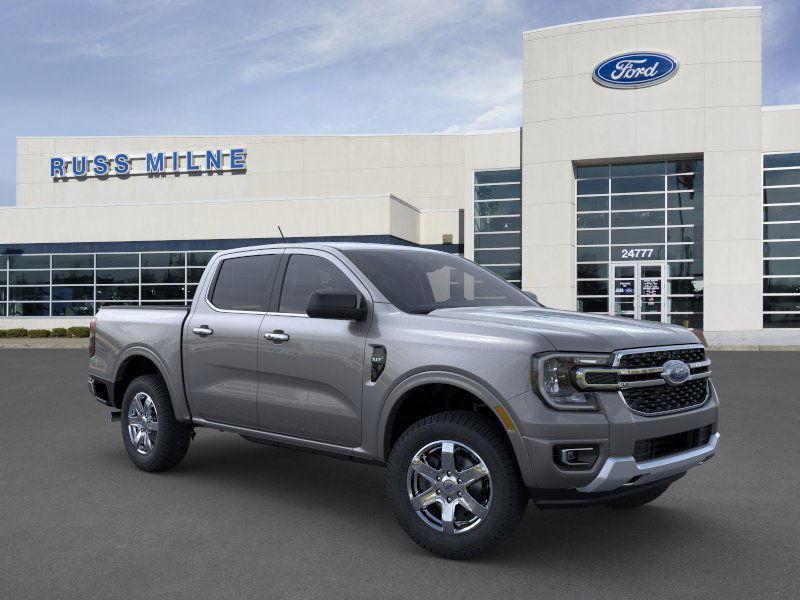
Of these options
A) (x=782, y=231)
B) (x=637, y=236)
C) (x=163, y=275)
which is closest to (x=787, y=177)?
(x=782, y=231)

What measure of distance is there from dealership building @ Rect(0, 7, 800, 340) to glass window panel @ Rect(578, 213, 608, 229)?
0.06m

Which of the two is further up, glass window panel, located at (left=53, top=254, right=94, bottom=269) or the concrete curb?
glass window panel, located at (left=53, top=254, right=94, bottom=269)

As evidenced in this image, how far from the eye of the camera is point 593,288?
33.9m

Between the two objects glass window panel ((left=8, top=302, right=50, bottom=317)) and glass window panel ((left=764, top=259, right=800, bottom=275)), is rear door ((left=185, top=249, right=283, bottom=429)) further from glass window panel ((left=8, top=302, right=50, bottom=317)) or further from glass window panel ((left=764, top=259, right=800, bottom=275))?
glass window panel ((left=8, top=302, right=50, bottom=317))

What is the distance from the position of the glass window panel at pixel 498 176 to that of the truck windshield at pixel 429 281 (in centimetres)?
3029

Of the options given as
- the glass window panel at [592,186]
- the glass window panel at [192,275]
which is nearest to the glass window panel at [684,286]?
the glass window panel at [592,186]

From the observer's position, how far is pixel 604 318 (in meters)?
5.25

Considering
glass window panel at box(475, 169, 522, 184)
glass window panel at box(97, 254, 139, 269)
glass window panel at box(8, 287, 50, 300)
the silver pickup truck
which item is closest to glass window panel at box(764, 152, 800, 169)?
glass window panel at box(475, 169, 522, 184)

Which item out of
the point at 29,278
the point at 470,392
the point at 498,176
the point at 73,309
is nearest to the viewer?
the point at 470,392

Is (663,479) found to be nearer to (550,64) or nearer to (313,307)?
(313,307)

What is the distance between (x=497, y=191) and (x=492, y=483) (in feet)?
107

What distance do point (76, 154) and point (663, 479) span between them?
4587 centimetres

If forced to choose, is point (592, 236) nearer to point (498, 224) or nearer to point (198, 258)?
point (498, 224)

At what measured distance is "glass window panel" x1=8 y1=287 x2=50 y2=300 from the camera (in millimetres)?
39188
